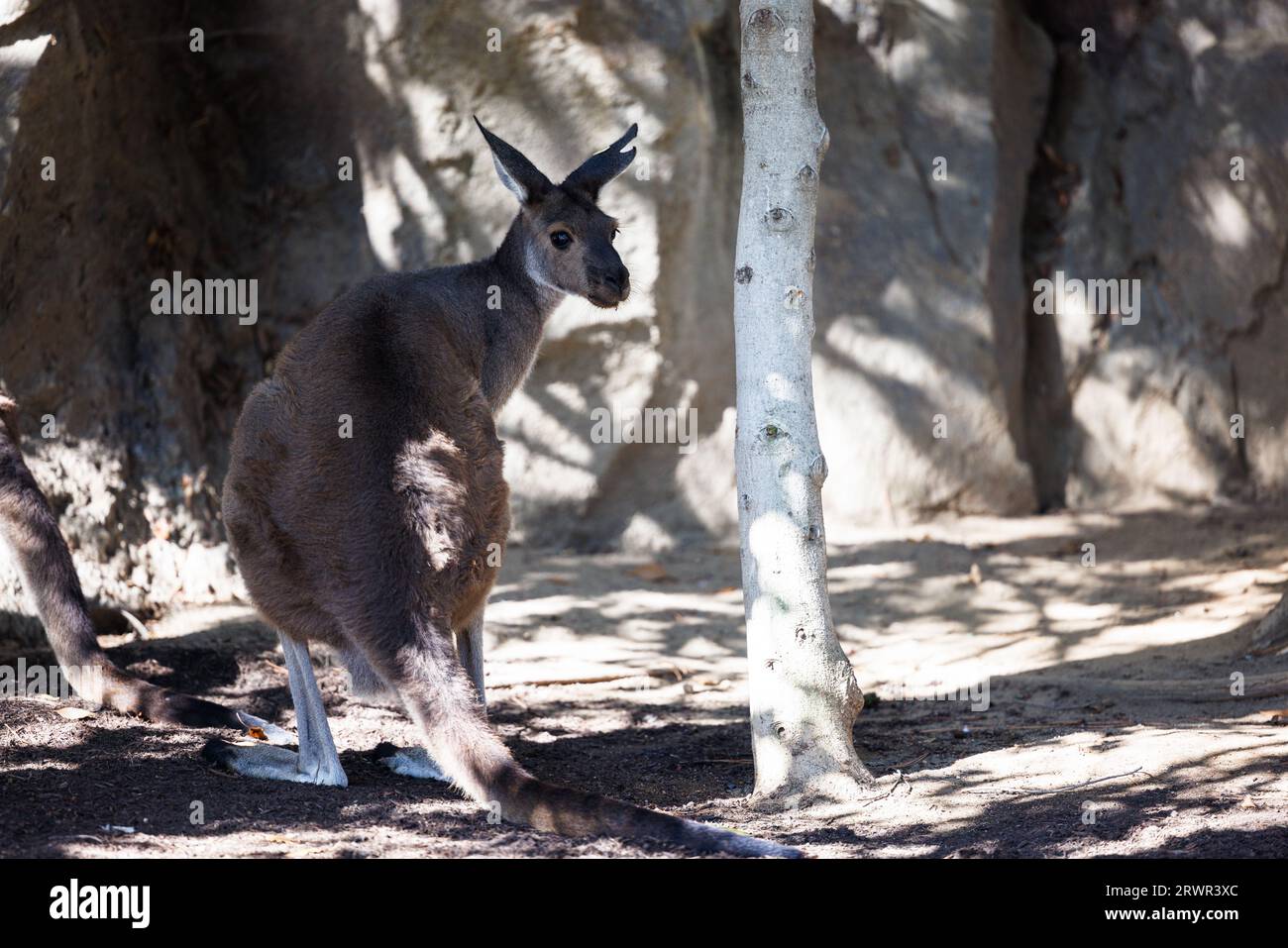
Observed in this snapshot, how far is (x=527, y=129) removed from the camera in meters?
8.73

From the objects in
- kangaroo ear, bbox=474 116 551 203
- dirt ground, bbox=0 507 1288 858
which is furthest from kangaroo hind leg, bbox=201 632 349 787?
kangaroo ear, bbox=474 116 551 203

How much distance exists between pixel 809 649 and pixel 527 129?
492cm

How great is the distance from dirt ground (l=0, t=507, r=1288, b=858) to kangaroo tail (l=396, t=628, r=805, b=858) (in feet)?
0.29

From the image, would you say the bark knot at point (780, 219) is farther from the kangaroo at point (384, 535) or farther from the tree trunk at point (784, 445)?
the kangaroo at point (384, 535)

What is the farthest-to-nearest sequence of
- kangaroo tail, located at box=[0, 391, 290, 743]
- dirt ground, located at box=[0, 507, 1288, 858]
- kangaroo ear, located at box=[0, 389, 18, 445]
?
kangaroo ear, located at box=[0, 389, 18, 445] → kangaroo tail, located at box=[0, 391, 290, 743] → dirt ground, located at box=[0, 507, 1288, 858]

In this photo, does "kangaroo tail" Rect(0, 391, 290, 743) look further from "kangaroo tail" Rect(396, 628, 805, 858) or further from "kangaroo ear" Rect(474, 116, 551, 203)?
"kangaroo ear" Rect(474, 116, 551, 203)

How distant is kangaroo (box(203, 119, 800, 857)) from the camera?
4.36m

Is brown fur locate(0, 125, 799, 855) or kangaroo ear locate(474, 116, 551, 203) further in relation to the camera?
kangaroo ear locate(474, 116, 551, 203)

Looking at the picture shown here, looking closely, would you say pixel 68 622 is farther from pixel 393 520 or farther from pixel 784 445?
pixel 784 445

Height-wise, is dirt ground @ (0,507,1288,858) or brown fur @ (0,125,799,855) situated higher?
brown fur @ (0,125,799,855)

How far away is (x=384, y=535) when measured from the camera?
15.0 feet

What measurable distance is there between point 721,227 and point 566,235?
2.85 metres

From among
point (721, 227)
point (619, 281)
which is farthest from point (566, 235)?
point (721, 227)

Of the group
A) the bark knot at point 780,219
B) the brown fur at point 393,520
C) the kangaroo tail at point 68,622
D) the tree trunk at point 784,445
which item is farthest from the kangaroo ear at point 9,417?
the bark knot at point 780,219
